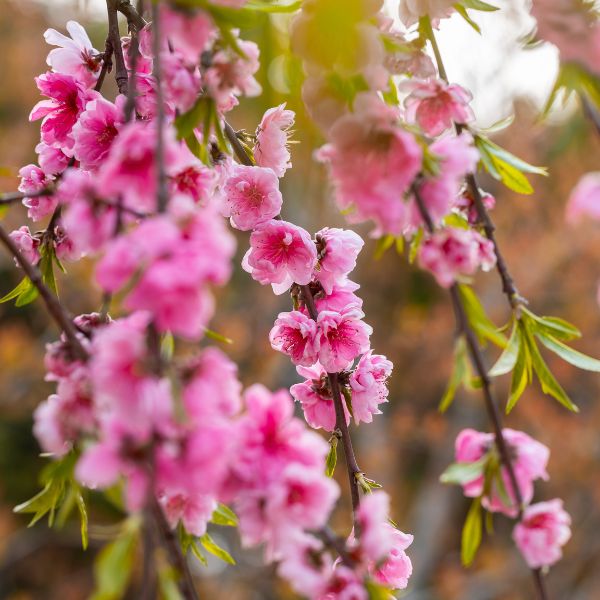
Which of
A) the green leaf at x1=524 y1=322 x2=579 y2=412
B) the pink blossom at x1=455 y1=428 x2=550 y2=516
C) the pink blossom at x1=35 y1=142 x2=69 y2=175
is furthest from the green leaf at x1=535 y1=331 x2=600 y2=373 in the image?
the pink blossom at x1=35 y1=142 x2=69 y2=175

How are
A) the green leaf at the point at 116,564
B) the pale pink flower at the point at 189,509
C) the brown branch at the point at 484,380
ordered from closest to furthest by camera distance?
the green leaf at the point at 116,564, the brown branch at the point at 484,380, the pale pink flower at the point at 189,509

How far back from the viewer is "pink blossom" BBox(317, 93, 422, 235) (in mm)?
440

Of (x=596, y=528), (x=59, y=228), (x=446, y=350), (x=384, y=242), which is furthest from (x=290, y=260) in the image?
(x=596, y=528)

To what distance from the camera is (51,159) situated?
26.5 inches

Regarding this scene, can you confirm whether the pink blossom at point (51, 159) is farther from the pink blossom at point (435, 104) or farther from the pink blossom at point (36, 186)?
the pink blossom at point (435, 104)

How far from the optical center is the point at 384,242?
2.07ft

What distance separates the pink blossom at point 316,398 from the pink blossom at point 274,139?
0.20 meters

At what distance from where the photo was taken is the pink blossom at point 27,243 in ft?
2.23

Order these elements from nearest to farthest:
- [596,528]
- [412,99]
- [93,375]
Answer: [93,375] < [412,99] < [596,528]

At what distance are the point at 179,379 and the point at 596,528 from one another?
521 cm

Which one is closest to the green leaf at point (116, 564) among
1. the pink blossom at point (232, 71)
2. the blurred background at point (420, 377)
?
the pink blossom at point (232, 71)

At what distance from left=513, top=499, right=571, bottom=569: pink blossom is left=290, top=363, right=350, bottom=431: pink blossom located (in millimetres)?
254

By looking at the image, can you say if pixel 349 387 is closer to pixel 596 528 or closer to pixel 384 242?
pixel 384 242

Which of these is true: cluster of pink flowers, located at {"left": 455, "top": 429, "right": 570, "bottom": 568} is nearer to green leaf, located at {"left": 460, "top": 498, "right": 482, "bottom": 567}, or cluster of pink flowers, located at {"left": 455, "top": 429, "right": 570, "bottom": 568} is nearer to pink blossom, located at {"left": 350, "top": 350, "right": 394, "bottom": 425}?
green leaf, located at {"left": 460, "top": 498, "right": 482, "bottom": 567}
